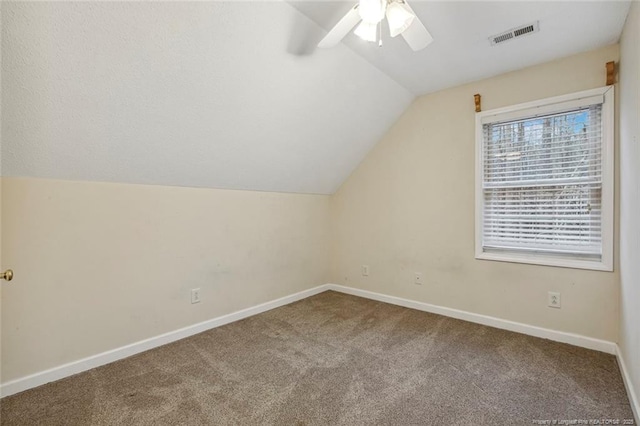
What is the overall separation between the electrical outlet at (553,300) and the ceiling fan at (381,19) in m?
2.24

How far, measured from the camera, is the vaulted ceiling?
4.77 ft

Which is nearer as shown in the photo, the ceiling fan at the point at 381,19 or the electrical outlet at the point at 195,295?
the ceiling fan at the point at 381,19

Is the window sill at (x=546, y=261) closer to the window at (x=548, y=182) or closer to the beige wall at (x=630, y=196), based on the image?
the window at (x=548, y=182)

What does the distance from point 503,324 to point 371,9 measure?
2742 millimetres

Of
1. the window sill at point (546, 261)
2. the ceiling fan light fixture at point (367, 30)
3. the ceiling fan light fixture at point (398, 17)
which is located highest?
the ceiling fan light fixture at point (398, 17)

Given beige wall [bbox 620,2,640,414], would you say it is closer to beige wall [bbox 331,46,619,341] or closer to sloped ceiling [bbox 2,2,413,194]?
beige wall [bbox 331,46,619,341]

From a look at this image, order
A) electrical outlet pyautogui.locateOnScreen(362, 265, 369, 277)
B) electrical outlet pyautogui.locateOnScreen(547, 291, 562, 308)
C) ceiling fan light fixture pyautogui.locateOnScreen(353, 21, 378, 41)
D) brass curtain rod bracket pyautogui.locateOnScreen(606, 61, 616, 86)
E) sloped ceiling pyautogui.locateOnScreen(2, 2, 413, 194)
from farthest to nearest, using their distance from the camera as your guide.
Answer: electrical outlet pyautogui.locateOnScreen(362, 265, 369, 277), electrical outlet pyautogui.locateOnScreen(547, 291, 562, 308), brass curtain rod bracket pyautogui.locateOnScreen(606, 61, 616, 86), ceiling fan light fixture pyautogui.locateOnScreen(353, 21, 378, 41), sloped ceiling pyautogui.locateOnScreen(2, 2, 413, 194)

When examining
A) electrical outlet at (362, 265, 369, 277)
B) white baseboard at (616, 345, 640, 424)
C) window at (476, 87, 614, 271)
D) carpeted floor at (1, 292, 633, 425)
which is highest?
window at (476, 87, 614, 271)

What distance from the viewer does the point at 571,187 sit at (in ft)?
7.82

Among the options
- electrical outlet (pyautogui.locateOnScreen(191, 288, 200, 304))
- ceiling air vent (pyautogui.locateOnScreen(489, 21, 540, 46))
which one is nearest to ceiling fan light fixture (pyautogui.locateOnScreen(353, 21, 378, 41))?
ceiling air vent (pyautogui.locateOnScreen(489, 21, 540, 46))

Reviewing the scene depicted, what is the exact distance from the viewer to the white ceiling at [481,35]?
70.7 inches

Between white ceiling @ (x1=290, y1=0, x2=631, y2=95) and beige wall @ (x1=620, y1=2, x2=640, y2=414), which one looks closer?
beige wall @ (x1=620, y1=2, x2=640, y2=414)

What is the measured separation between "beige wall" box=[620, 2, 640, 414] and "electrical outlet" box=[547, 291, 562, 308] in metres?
0.38

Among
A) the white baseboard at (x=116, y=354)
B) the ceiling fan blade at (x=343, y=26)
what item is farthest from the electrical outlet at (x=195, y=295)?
the ceiling fan blade at (x=343, y=26)
